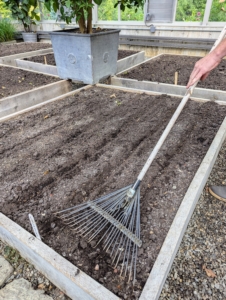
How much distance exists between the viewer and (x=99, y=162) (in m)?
1.91

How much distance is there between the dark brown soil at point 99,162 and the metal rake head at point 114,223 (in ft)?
0.15

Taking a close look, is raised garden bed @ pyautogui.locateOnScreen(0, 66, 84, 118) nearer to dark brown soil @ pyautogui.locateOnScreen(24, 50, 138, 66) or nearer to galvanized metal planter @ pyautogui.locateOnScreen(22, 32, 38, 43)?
dark brown soil @ pyautogui.locateOnScreen(24, 50, 138, 66)

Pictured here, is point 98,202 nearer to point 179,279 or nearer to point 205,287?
point 179,279

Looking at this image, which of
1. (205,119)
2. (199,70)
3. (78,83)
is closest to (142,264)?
(199,70)

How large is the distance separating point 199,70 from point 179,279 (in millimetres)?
1271

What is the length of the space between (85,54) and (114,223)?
2.58 meters

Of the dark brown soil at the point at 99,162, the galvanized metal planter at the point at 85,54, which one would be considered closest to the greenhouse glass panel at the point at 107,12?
the galvanized metal planter at the point at 85,54

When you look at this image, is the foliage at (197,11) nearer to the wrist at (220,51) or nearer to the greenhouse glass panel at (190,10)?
the greenhouse glass panel at (190,10)

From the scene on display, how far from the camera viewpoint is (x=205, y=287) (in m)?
1.26

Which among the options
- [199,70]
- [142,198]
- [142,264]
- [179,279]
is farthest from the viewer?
[142,198]

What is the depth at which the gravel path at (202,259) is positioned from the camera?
4.09ft

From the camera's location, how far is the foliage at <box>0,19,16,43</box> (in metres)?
6.72

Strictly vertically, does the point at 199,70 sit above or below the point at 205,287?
above

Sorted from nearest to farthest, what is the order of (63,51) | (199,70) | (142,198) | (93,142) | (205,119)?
(199,70) → (142,198) → (93,142) → (205,119) → (63,51)
